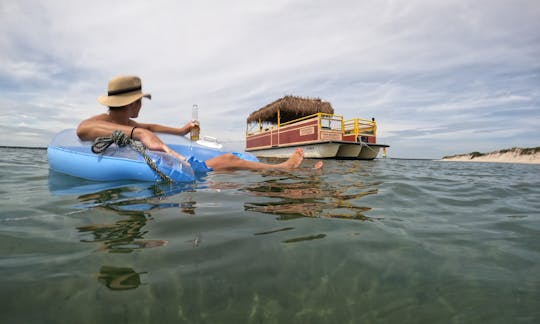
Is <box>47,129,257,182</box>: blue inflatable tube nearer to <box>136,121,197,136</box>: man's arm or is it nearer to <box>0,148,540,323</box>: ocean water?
<box>0,148,540,323</box>: ocean water

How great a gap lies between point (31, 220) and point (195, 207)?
2.97ft

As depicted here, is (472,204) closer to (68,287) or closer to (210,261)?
(210,261)

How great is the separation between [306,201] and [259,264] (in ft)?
3.73

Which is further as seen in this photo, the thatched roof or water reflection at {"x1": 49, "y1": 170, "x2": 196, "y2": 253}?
the thatched roof

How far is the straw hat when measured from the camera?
3.06 m

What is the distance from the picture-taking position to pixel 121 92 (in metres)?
3.13

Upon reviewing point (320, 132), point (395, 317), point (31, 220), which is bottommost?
point (395, 317)

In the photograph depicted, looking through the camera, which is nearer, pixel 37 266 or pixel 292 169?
pixel 37 266

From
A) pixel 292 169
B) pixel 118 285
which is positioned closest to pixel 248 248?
pixel 118 285

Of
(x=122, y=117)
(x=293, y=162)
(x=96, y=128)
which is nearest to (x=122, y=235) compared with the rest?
(x=96, y=128)

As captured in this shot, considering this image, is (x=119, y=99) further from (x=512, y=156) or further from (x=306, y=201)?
(x=512, y=156)

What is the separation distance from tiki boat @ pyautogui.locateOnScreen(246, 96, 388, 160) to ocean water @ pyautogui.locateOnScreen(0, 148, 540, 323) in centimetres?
1048

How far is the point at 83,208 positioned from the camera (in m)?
1.77

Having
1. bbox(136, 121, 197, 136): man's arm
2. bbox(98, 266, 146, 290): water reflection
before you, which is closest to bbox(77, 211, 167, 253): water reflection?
bbox(98, 266, 146, 290): water reflection
